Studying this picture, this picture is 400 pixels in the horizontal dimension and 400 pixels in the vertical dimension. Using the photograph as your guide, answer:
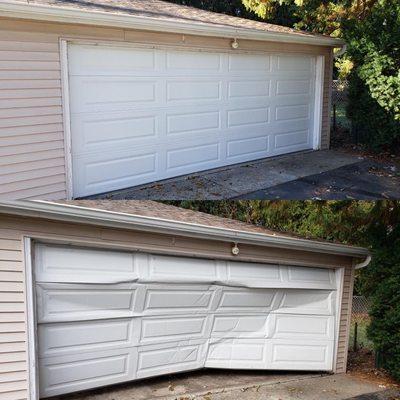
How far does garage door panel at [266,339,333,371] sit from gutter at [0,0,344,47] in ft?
15.9

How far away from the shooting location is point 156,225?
586 cm

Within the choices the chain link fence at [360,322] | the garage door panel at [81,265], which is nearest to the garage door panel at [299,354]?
the chain link fence at [360,322]

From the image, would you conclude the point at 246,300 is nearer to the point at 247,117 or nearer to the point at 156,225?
the point at 156,225

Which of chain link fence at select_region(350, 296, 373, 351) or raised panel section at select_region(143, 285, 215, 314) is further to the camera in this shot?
chain link fence at select_region(350, 296, 373, 351)

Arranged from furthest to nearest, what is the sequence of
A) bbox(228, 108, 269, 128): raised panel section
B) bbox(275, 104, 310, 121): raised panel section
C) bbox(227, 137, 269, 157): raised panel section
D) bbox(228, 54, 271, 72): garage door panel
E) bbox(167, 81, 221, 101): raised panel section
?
bbox(275, 104, 310, 121): raised panel section → bbox(227, 137, 269, 157): raised panel section → bbox(228, 108, 269, 128): raised panel section → bbox(228, 54, 271, 72): garage door panel → bbox(167, 81, 221, 101): raised panel section

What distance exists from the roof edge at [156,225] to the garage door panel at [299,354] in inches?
56.3

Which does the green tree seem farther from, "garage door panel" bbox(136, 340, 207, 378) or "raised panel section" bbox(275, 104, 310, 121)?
"garage door panel" bbox(136, 340, 207, 378)

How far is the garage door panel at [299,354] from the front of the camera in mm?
7828

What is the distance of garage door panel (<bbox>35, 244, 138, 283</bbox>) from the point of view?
18.2 feet

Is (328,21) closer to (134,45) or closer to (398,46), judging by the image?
(398,46)

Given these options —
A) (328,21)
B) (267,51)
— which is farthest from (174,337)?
(328,21)

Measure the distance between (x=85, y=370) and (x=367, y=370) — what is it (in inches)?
188

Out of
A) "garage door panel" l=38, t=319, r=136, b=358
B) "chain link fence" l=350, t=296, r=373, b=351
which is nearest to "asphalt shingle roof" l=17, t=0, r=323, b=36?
"garage door panel" l=38, t=319, r=136, b=358

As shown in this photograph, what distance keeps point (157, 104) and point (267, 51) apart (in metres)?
2.95
